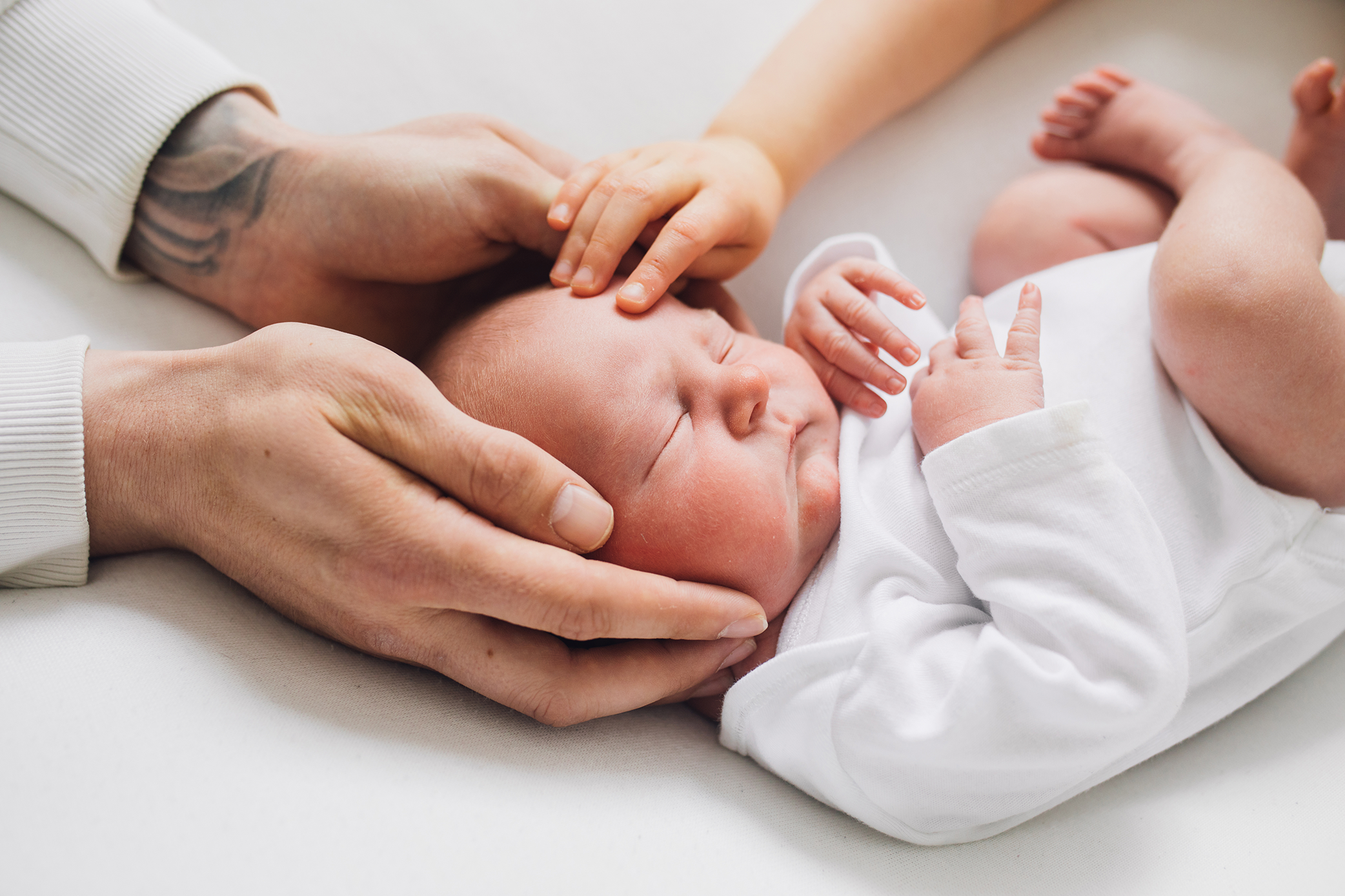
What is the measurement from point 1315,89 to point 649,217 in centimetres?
108

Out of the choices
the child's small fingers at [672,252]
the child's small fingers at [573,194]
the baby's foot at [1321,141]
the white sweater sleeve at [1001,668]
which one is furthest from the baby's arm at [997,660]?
the baby's foot at [1321,141]

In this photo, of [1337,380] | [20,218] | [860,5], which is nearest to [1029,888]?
[1337,380]

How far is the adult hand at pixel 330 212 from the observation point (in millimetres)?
915

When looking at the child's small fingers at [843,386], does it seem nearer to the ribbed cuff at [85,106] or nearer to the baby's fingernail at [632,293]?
the baby's fingernail at [632,293]

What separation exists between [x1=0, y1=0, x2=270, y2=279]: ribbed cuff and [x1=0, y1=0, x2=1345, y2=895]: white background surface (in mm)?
83

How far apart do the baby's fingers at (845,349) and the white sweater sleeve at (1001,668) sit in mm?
161

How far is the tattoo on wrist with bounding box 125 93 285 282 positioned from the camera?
0.97m

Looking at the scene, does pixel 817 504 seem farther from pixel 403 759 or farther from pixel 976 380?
pixel 403 759

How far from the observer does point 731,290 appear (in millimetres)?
1333

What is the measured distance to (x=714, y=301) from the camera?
1103 mm

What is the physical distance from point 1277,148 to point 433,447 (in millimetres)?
1502

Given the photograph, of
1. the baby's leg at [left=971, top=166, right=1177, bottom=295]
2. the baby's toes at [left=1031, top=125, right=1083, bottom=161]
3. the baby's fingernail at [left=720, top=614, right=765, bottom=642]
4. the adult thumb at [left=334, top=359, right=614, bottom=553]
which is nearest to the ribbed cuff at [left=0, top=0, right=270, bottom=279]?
the adult thumb at [left=334, top=359, right=614, bottom=553]

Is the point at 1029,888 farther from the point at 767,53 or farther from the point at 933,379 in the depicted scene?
the point at 767,53

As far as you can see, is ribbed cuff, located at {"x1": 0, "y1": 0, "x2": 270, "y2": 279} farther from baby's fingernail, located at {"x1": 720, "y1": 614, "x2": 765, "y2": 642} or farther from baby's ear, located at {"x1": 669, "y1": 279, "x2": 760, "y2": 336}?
baby's fingernail, located at {"x1": 720, "y1": 614, "x2": 765, "y2": 642}
